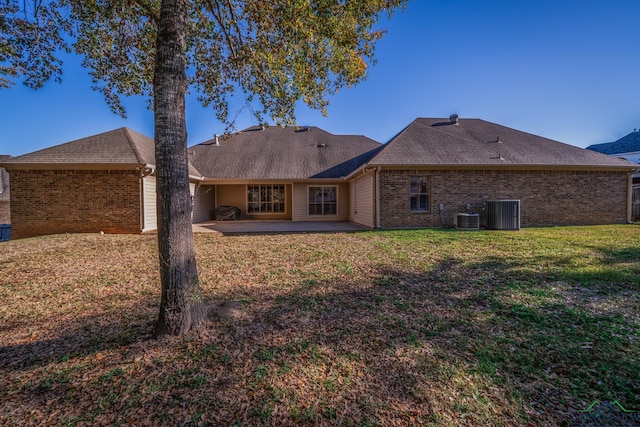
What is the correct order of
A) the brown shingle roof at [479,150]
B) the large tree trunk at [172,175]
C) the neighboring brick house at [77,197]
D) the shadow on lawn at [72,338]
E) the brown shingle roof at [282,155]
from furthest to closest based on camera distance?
the brown shingle roof at [282,155]
the brown shingle roof at [479,150]
the neighboring brick house at [77,197]
the large tree trunk at [172,175]
the shadow on lawn at [72,338]

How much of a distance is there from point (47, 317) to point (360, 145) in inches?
667

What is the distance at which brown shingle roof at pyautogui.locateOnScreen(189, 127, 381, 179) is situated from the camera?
15211 millimetres

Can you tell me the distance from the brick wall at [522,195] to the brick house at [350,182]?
44 mm

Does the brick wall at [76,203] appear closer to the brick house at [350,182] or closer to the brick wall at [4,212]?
the brick house at [350,182]

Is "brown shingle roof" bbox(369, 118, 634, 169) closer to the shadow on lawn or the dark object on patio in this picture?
the dark object on patio

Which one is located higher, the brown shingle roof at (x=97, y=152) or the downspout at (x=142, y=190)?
the brown shingle roof at (x=97, y=152)

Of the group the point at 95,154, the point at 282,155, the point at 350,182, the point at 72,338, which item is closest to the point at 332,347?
the point at 72,338

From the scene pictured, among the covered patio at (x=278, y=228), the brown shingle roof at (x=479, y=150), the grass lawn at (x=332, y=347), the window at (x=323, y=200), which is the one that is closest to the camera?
the grass lawn at (x=332, y=347)

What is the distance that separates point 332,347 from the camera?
2.75 m

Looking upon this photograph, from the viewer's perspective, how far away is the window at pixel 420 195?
1159 cm

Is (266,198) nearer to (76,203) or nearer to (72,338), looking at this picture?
(76,203)

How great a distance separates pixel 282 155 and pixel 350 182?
4.56 metres

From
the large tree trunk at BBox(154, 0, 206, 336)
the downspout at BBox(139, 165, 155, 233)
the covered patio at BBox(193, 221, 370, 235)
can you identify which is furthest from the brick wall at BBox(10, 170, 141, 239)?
the large tree trunk at BBox(154, 0, 206, 336)

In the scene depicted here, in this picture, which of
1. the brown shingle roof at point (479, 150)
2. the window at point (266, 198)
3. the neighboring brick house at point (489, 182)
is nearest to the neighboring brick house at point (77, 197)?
the window at point (266, 198)
